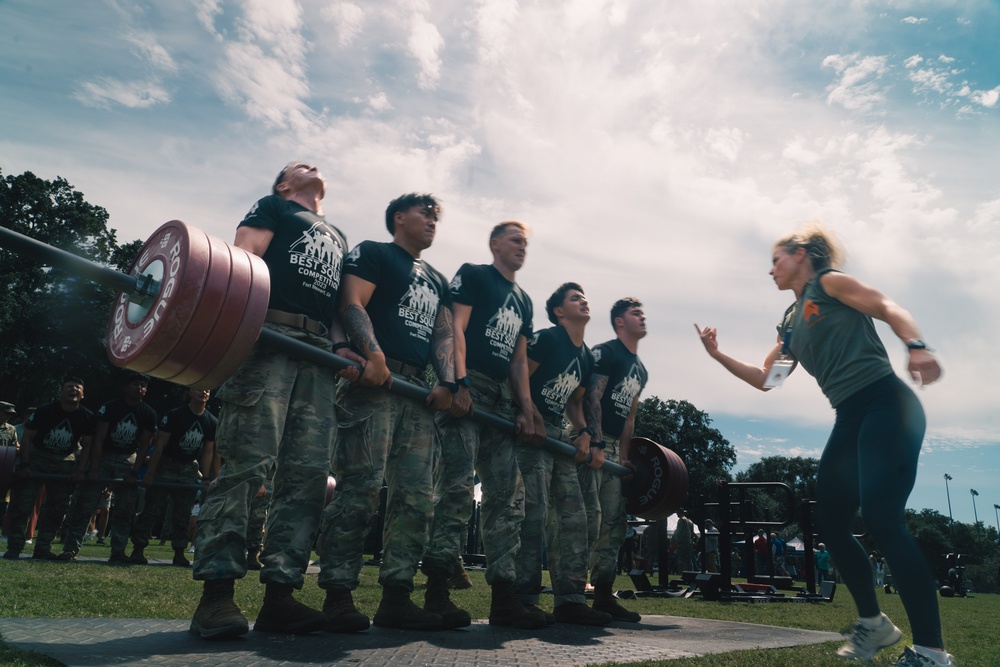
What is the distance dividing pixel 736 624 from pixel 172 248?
4809 millimetres

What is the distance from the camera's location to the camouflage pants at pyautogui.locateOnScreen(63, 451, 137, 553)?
8.53 m

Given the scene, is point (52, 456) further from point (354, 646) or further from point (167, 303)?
point (354, 646)

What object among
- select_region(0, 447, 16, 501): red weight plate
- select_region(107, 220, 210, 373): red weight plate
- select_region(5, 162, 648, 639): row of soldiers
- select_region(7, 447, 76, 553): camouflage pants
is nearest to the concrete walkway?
select_region(5, 162, 648, 639): row of soldiers

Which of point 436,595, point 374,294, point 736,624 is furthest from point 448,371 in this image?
point 736,624

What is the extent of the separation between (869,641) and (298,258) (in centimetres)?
330

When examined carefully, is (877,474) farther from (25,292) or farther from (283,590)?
Result: (25,292)

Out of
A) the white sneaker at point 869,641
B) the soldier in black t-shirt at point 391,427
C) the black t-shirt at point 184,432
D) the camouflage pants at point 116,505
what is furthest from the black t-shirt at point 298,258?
the camouflage pants at point 116,505

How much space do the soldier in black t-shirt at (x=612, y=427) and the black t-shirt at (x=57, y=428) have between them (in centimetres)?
662

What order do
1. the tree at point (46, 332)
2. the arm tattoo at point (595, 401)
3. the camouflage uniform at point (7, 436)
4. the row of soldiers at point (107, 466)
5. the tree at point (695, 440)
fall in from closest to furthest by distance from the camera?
the arm tattoo at point (595, 401), the row of soldiers at point (107, 466), the camouflage uniform at point (7, 436), the tree at point (46, 332), the tree at point (695, 440)

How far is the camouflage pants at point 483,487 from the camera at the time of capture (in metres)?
4.14

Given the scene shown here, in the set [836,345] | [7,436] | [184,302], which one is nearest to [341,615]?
[184,302]

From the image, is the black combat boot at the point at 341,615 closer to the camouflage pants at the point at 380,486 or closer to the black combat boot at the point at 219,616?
the camouflage pants at the point at 380,486

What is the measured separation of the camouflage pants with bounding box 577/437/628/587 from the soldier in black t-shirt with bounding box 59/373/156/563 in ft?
20.5

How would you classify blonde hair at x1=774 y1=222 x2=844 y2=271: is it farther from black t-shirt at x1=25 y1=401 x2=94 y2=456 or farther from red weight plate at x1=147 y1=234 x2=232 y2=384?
black t-shirt at x1=25 y1=401 x2=94 y2=456
